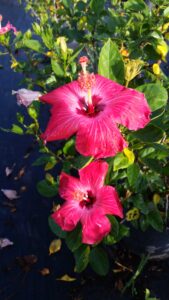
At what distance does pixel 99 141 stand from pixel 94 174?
240 mm

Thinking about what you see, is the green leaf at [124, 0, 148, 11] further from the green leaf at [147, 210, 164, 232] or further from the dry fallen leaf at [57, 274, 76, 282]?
the dry fallen leaf at [57, 274, 76, 282]

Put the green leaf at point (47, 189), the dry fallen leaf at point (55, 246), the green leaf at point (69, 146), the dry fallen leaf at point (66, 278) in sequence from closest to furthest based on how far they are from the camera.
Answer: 1. the green leaf at point (69, 146)
2. the green leaf at point (47, 189)
3. the dry fallen leaf at point (66, 278)
4. the dry fallen leaf at point (55, 246)

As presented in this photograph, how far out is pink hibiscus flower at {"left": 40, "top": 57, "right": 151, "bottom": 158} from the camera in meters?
0.79

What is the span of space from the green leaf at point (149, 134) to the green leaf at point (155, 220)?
417 mm

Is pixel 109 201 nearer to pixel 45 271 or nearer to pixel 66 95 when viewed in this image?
pixel 66 95

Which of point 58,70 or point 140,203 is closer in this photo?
point 58,70

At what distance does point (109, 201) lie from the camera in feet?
3.32

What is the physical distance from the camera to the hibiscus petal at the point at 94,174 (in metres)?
0.98

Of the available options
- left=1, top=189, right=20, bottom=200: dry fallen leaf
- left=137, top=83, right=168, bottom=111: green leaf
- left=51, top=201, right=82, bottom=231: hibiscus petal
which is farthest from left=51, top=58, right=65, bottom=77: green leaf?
left=1, top=189, right=20, bottom=200: dry fallen leaf

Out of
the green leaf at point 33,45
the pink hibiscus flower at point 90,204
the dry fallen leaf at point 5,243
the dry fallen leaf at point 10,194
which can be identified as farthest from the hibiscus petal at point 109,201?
the dry fallen leaf at point 10,194

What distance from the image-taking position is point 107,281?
1.65 m

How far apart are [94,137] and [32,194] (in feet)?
4.54

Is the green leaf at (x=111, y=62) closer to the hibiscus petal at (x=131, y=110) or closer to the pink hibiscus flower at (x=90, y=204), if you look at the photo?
the hibiscus petal at (x=131, y=110)

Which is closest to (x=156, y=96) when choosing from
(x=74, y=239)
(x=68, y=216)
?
(x=68, y=216)
